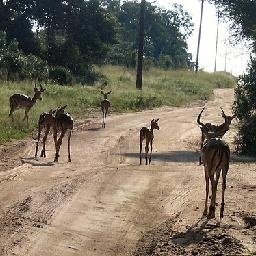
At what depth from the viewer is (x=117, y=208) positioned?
1096 cm

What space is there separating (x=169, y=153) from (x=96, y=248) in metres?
11.7

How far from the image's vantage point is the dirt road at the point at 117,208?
873cm

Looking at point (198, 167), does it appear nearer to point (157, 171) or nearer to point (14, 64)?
point (157, 171)

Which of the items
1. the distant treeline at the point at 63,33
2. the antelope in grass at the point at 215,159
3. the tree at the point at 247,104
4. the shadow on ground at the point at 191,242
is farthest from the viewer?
the distant treeline at the point at 63,33

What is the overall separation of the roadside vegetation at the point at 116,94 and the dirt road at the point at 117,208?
4.88m

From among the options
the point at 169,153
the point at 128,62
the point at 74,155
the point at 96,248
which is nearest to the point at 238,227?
the point at 96,248

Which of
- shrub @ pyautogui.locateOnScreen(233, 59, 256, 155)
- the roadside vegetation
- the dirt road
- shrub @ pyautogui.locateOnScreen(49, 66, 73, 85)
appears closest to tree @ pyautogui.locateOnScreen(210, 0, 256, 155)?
shrub @ pyautogui.locateOnScreen(233, 59, 256, 155)

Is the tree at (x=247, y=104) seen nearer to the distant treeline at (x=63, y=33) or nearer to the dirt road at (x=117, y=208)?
the dirt road at (x=117, y=208)

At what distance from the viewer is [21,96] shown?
77.0 ft

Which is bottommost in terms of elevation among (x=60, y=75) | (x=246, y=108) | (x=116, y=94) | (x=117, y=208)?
(x=117, y=208)

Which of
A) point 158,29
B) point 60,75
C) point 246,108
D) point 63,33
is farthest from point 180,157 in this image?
point 158,29

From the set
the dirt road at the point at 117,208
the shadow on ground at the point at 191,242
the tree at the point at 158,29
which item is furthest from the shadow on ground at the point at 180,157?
the tree at the point at 158,29

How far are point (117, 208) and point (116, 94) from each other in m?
25.1

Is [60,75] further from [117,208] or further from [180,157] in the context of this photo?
[117,208]
